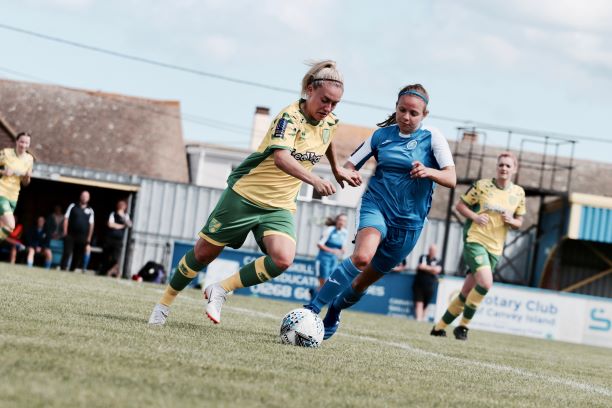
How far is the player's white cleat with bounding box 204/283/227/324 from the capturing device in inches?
316

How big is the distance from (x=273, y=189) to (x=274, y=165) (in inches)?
7.1

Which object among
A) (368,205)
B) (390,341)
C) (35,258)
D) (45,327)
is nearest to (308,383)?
(45,327)

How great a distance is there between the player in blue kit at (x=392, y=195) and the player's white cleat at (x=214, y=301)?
68 centimetres

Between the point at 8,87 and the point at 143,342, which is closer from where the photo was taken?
the point at 143,342

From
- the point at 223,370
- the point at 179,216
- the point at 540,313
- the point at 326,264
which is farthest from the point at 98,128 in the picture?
the point at 223,370

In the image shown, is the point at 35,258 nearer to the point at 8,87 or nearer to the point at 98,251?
the point at 98,251

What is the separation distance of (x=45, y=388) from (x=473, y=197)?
382 inches

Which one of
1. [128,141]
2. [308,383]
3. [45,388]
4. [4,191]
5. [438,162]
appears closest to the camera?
[45,388]

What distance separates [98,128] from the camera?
49.6 meters

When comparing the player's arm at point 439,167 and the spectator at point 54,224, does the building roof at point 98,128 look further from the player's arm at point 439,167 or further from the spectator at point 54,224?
the player's arm at point 439,167

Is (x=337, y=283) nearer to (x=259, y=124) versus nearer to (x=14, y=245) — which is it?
(x=14, y=245)

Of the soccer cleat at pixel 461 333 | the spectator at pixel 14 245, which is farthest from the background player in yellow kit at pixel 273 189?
the spectator at pixel 14 245

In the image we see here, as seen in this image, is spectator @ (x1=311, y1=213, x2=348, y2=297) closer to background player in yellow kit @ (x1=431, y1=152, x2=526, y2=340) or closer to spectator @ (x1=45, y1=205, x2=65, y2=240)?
spectator @ (x1=45, y1=205, x2=65, y2=240)

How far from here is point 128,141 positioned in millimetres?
49594
